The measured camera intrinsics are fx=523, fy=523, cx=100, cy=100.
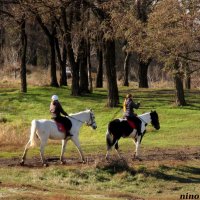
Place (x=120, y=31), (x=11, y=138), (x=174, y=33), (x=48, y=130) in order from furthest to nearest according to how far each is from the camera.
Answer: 1. (x=120, y=31)
2. (x=11, y=138)
3. (x=174, y=33)
4. (x=48, y=130)

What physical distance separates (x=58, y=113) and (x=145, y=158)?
4881 millimetres

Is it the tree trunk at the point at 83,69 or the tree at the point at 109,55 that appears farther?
the tree trunk at the point at 83,69

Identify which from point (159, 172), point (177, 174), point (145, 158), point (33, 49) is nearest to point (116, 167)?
point (159, 172)

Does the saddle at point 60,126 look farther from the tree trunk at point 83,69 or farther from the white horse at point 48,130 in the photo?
the tree trunk at point 83,69

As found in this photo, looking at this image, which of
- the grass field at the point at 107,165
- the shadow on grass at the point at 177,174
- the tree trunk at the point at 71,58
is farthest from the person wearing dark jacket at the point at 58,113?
the tree trunk at the point at 71,58

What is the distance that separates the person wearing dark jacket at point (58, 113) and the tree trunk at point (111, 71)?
17891 mm

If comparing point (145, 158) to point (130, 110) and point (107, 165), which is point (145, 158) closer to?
point (130, 110)

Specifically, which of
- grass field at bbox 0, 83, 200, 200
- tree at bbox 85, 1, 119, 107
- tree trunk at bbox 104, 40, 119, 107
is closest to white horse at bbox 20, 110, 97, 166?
grass field at bbox 0, 83, 200, 200

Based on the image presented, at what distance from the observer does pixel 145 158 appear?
74.8 ft

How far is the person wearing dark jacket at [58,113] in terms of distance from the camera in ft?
Answer: 65.8

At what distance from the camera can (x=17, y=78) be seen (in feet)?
192

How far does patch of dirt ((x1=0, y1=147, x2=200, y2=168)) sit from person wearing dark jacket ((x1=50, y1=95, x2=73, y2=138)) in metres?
1.56

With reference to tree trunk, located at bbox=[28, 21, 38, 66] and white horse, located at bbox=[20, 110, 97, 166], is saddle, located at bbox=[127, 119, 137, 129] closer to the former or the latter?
white horse, located at bbox=[20, 110, 97, 166]

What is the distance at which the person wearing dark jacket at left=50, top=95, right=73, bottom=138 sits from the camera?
2005 cm
